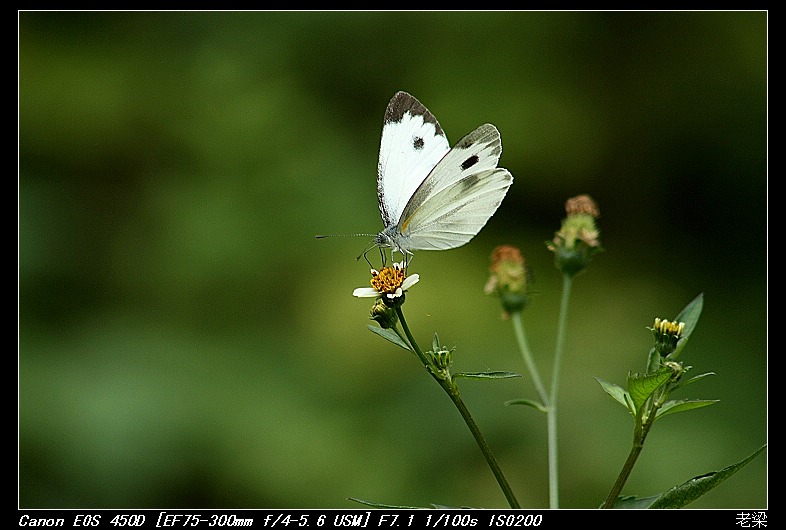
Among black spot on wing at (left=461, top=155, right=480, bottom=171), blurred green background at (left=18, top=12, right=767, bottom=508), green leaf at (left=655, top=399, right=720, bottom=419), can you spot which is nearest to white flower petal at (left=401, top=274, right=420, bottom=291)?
black spot on wing at (left=461, top=155, right=480, bottom=171)

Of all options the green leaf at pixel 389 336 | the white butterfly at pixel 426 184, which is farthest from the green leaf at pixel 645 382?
the white butterfly at pixel 426 184

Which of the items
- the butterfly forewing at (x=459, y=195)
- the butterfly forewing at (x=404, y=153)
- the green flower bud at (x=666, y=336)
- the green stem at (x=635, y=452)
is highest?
the butterfly forewing at (x=404, y=153)

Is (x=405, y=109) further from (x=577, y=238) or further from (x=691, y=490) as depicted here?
(x=691, y=490)

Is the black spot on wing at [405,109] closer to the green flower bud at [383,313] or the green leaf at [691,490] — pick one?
the green flower bud at [383,313]

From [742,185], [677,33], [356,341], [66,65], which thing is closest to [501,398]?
[356,341]

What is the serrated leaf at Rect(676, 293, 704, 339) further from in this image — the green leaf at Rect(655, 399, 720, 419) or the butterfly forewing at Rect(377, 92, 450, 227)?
the butterfly forewing at Rect(377, 92, 450, 227)
